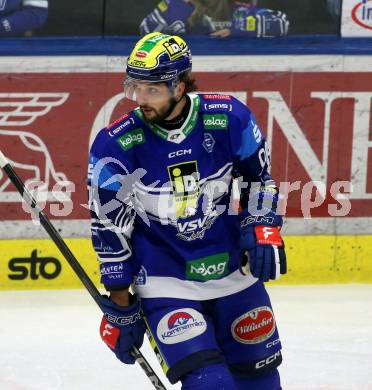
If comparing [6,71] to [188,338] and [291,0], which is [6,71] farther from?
[188,338]

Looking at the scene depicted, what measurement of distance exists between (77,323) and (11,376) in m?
0.84

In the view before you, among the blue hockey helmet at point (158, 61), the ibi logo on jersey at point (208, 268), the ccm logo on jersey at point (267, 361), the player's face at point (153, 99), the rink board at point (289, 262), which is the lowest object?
the rink board at point (289, 262)

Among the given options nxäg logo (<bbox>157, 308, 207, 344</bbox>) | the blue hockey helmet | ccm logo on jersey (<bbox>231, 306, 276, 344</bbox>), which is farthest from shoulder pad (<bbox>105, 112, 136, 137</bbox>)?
ccm logo on jersey (<bbox>231, 306, 276, 344</bbox>)

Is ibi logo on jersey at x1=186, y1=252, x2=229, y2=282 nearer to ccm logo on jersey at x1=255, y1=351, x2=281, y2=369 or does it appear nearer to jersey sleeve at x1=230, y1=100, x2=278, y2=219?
jersey sleeve at x1=230, y1=100, x2=278, y2=219

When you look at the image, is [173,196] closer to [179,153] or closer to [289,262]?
[179,153]

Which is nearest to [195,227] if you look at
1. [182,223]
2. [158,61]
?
[182,223]

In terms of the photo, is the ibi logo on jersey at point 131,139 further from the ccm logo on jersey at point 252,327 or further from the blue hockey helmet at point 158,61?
the ccm logo on jersey at point 252,327

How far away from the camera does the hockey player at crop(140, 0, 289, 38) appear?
6328mm

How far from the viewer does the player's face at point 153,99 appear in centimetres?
379

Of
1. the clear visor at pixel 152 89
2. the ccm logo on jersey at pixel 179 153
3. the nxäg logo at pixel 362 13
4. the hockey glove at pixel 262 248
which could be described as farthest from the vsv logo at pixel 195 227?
the nxäg logo at pixel 362 13

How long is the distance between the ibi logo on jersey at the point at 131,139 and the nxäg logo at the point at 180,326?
0.56m

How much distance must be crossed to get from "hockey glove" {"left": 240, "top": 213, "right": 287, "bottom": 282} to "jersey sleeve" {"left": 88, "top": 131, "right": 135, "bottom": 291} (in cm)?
38

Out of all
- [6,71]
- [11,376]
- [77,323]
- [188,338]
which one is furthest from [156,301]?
[6,71]

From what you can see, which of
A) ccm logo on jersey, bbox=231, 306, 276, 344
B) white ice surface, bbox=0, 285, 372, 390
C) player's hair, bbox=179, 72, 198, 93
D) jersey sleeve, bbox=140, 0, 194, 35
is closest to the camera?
player's hair, bbox=179, 72, 198, 93
